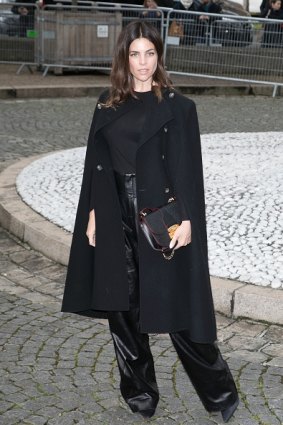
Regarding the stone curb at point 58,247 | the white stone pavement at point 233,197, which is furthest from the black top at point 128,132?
the white stone pavement at point 233,197

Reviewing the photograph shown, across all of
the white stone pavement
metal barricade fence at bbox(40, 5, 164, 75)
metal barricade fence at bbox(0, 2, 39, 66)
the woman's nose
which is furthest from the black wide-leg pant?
metal barricade fence at bbox(0, 2, 39, 66)

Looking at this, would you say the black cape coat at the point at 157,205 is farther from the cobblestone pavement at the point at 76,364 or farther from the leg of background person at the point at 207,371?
the cobblestone pavement at the point at 76,364

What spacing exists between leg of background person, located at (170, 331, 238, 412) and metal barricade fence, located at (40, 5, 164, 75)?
38.0 ft

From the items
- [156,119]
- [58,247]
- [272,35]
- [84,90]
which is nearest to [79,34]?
[84,90]

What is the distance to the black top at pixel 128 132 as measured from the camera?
3.67 m

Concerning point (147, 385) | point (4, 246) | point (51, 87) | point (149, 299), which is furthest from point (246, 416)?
point (51, 87)

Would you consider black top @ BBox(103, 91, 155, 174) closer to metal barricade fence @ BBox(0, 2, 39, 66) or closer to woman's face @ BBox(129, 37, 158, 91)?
woman's face @ BBox(129, 37, 158, 91)

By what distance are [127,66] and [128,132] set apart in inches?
10.8

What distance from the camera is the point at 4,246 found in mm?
6688

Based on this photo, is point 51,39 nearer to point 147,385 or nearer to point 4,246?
point 4,246

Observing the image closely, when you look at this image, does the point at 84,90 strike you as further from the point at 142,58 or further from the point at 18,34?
the point at 142,58

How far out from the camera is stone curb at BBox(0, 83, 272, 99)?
Answer: 44.4 feet

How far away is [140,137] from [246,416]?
Answer: 1.37 m

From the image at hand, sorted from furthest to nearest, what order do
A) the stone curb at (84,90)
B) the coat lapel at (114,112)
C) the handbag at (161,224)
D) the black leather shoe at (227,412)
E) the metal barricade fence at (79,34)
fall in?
the metal barricade fence at (79,34) → the stone curb at (84,90) → the black leather shoe at (227,412) → the coat lapel at (114,112) → the handbag at (161,224)
